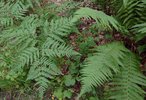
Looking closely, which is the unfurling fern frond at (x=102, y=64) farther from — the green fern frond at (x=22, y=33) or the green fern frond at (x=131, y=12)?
the green fern frond at (x=22, y=33)

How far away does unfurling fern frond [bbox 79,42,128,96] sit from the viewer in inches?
137

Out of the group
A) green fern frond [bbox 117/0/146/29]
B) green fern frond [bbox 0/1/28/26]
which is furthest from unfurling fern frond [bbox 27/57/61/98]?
green fern frond [bbox 117/0/146/29]

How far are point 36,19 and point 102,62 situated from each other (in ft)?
4.43

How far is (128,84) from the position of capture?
357cm

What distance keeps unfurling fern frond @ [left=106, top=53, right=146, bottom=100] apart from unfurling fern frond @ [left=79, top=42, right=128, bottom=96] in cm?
10

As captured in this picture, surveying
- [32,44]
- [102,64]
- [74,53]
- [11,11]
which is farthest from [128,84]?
[11,11]

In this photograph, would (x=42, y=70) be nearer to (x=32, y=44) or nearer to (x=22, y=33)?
(x=32, y=44)

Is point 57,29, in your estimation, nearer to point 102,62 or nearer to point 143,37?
point 102,62

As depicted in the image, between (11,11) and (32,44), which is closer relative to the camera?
(32,44)

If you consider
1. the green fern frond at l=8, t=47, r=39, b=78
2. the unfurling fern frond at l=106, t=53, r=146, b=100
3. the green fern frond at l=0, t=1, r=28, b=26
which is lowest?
the unfurling fern frond at l=106, t=53, r=146, b=100

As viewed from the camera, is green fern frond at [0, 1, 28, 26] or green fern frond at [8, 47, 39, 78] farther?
green fern frond at [0, 1, 28, 26]

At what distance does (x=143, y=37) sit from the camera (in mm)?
3959

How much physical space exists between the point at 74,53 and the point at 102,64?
398 millimetres

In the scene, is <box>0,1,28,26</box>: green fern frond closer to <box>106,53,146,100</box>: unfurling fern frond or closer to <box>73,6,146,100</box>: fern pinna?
<box>73,6,146,100</box>: fern pinna
